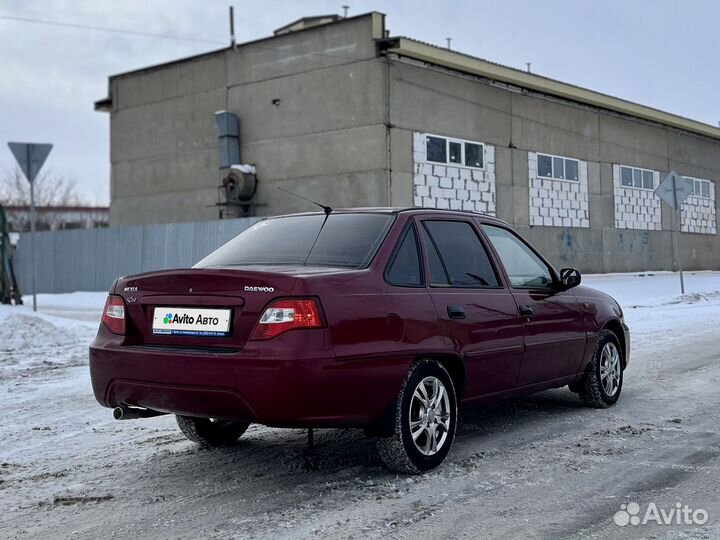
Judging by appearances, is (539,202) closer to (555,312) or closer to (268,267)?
(555,312)

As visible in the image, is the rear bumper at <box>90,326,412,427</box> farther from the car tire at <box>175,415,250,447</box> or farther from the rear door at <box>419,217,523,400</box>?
the car tire at <box>175,415,250,447</box>

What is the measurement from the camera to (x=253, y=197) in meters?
24.0

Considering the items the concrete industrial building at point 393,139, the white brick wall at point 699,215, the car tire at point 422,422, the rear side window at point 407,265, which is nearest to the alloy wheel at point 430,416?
the car tire at point 422,422

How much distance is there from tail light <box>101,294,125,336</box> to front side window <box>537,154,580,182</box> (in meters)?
22.6

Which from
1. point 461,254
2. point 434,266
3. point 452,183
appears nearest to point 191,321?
point 434,266

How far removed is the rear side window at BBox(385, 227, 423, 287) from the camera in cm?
457

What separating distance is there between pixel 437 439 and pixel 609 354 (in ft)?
8.38

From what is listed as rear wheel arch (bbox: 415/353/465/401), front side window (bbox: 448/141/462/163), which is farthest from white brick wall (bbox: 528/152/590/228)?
rear wheel arch (bbox: 415/353/465/401)

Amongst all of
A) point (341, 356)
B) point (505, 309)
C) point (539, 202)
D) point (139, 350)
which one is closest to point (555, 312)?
point (505, 309)

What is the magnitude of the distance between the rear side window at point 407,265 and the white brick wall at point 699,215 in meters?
31.3

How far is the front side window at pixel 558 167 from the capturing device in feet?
85.2

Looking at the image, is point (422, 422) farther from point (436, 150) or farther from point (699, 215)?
point (699, 215)

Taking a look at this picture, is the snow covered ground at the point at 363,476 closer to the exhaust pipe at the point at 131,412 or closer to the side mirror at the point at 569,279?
the exhaust pipe at the point at 131,412

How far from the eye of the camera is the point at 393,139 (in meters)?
21.0
